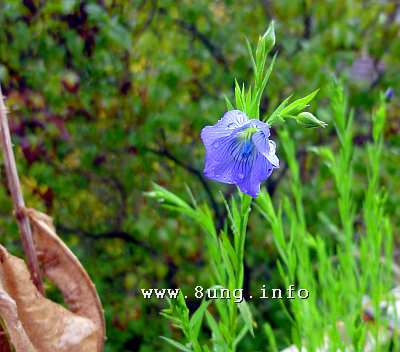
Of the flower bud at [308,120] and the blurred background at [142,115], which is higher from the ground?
the blurred background at [142,115]

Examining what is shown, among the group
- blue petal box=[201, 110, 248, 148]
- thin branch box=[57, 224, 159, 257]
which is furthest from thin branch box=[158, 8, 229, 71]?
blue petal box=[201, 110, 248, 148]

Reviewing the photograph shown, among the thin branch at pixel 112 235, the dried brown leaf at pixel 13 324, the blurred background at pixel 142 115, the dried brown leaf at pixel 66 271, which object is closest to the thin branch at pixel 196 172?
the blurred background at pixel 142 115

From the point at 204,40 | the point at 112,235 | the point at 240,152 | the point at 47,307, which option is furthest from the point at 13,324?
the point at 204,40

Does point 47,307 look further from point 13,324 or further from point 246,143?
point 246,143

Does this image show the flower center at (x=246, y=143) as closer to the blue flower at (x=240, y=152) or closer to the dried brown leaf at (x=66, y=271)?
the blue flower at (x=240, y=152)

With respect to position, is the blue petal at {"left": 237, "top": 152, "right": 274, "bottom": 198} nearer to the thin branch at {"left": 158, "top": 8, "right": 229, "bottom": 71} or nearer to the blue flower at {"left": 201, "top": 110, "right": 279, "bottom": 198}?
the blue flower at {"left": 201, "top": 110, "right": 279, "bottom": 198}

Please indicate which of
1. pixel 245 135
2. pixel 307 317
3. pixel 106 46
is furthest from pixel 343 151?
pixel 106 46
